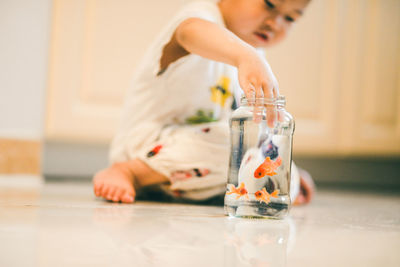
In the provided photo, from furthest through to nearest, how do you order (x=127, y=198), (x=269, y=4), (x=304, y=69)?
(x=304, y=69) → (x=269, y=4) → (x=127, y=198)

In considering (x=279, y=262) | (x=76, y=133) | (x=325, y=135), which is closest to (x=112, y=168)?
(x=279, y=262)

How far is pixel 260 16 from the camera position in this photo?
3.30ft

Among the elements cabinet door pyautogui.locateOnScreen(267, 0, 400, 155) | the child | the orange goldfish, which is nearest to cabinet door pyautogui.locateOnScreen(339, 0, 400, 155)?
cabinet door pyautogui.locateOnScreen(267, 0, 400, 155)

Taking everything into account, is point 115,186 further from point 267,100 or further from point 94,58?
point 94,58

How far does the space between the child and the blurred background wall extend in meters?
0.56

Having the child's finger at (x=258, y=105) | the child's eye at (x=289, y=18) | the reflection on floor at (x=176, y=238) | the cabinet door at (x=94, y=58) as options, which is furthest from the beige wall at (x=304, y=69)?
the child's finger at (x=258, y=105)

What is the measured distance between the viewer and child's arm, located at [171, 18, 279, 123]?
0.65 meters

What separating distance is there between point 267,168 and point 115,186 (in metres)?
0.29

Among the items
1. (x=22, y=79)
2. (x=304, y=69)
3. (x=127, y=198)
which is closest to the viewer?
(x=127, y=198)

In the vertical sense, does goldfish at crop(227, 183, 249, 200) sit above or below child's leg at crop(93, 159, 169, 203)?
above

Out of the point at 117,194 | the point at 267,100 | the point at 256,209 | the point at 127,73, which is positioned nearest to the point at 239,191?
the point at 256,209

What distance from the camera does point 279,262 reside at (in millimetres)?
408

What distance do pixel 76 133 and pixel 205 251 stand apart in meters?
1.20

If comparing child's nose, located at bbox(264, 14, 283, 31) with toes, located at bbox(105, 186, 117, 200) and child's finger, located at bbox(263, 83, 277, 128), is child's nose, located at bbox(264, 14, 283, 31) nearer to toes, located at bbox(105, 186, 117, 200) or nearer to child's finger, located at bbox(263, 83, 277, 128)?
child's finger, located at bbox(263, 83, 277, 128)
